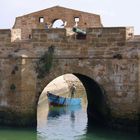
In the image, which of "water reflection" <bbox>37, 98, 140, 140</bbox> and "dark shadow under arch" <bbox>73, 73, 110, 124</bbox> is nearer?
"water reflection" <bbox>37, 98, 140, 140</bbox>

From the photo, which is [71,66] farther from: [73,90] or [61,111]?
[73,90]

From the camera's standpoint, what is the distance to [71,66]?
53.6 ft

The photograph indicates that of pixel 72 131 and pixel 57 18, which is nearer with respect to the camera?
pixel 72 131

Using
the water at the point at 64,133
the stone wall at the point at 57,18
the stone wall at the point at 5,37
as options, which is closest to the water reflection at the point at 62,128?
the water at the point at 64,133

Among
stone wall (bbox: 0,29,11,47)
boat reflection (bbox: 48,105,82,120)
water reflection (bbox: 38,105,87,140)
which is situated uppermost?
stone wall (bbox: 0,29,11,47)

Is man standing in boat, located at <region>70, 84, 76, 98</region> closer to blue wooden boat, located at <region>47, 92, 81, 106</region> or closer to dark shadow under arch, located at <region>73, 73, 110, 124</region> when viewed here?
blue wooden boat, located at <region>47, 92, 81, 106</region>

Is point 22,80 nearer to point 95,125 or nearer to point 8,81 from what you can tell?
point 8,81

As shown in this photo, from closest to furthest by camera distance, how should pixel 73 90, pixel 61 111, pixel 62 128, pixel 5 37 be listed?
pixel 5 37 < pixel 62 128 < pixel 61 111 < pixel 73 90

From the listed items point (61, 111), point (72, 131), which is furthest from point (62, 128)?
point (61, 111)

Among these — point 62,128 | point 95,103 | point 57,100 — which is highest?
point 95,103

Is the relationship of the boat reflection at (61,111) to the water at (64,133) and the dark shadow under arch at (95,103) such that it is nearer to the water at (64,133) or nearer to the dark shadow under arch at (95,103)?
the dark shadow under arch at (95,103)

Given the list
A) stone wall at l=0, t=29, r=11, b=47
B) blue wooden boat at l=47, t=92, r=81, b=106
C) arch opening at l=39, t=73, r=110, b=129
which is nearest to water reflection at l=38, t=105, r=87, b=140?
arch opening at l=39, t=73, r=110, b=129

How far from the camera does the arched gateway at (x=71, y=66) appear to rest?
15.9 m

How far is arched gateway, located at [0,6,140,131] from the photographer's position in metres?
15.9
